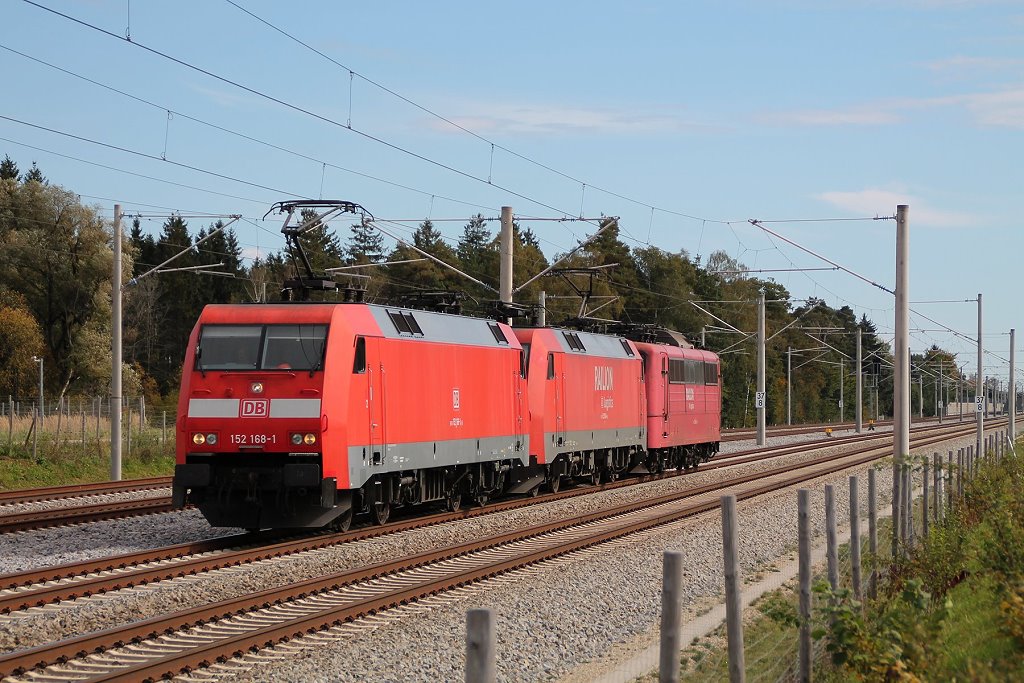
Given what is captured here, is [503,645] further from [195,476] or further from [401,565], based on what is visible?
[195,476]

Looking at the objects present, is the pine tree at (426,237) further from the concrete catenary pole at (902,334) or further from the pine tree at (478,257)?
the concrete catenary pole at (902,334)

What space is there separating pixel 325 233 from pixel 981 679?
100803mm

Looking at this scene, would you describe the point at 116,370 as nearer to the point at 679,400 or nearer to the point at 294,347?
the point at 294,347

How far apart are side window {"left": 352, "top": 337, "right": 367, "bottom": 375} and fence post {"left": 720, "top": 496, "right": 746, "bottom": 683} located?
428 inches

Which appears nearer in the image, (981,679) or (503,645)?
(981,679)

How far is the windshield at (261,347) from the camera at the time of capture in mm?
18328

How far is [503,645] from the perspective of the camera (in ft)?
39.0

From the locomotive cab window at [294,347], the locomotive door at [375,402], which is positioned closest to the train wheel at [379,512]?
the locomotive door at [375,402]

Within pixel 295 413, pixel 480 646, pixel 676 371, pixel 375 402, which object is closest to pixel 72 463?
pixel 375 402

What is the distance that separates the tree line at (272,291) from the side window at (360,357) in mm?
9124

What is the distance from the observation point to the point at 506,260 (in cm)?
3102

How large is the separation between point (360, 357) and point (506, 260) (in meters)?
12.4

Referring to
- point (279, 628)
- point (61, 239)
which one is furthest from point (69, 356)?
point (279, 628)

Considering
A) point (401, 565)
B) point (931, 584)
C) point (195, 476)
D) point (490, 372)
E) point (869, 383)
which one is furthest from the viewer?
point (869, 383)
